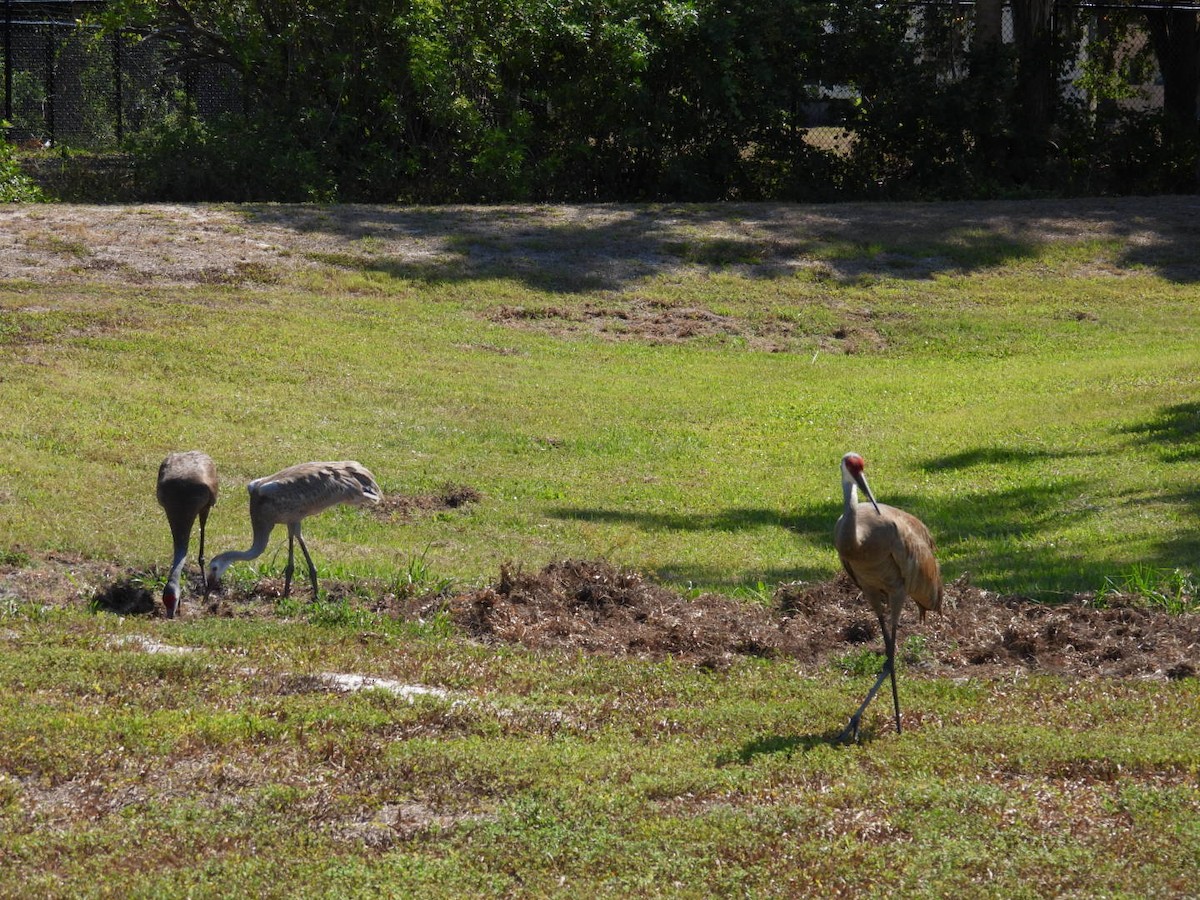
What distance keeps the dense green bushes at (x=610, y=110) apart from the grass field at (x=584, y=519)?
2.04 meters

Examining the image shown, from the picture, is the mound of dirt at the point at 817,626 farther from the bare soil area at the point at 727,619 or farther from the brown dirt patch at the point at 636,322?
the brown dirt patch at the point at 636,322

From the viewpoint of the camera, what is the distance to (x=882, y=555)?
6.74 m

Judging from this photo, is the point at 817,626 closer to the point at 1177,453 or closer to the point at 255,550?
the point at 255,550

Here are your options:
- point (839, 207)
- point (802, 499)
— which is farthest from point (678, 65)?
point (802, 499)

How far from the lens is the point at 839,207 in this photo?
994 inches

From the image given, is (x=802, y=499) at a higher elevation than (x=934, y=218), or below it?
below

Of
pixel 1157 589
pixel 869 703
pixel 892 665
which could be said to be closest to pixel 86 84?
pixel 1157 589

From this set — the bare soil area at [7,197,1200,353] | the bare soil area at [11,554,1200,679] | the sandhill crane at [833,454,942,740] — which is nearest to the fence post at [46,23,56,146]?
the bare soil area at [7,197,1200,353]

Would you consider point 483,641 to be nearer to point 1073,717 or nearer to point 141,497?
point 1073,717

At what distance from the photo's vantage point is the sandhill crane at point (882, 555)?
6.62m

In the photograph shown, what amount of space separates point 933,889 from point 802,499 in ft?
25.1

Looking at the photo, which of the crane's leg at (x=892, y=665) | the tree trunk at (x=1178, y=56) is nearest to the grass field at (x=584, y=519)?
the crane's leg at (x=892, y=665)

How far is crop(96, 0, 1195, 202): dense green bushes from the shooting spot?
24.5m

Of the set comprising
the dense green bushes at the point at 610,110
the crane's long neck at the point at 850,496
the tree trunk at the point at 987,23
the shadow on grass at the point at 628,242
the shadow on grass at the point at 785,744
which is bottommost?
the shadow on grass at the point at 785,744
